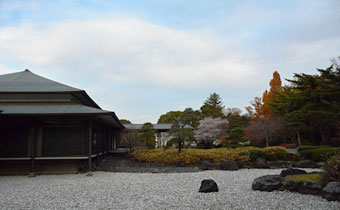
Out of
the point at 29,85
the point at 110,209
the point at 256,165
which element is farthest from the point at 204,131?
the point at 110,209

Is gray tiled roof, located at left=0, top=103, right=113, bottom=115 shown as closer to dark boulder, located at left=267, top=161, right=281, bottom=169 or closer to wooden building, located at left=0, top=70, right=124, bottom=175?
wooden building, located at left=0, top=70, right=124, bottom=175

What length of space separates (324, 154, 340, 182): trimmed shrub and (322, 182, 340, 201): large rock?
311 mm

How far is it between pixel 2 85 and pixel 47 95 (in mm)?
2677

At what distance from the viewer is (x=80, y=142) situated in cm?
1029

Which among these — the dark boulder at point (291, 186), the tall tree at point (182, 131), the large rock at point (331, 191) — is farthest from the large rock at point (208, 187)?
the tall tree at point (182, 131)

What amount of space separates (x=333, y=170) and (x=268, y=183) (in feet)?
4.86

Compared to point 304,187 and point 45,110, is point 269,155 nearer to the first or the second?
point 304,187

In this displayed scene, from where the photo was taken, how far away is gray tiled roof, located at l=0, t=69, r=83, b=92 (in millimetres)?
10992

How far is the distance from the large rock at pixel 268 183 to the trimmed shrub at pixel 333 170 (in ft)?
3.57

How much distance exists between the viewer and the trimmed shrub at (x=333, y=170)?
17.7 ft

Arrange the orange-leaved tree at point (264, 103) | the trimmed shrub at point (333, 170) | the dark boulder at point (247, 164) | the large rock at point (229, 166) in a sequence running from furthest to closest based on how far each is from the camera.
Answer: the orange-leaved tree at point (264, 103)
the dark boulder at point (247, 164)
the large rock at point (229, 166)
the trimmed shrub at point (333, 170)

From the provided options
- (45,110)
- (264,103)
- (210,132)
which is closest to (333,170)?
(45,110)

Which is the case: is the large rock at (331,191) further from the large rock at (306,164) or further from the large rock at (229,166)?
the large rock at (306,164)

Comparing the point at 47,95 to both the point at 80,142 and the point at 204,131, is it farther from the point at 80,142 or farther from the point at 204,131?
the point at 204,131
